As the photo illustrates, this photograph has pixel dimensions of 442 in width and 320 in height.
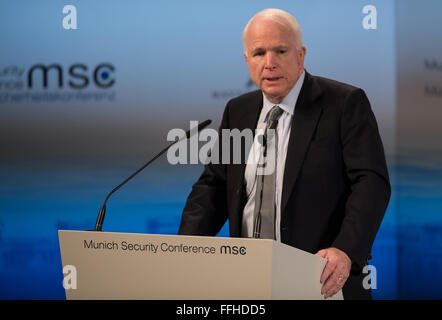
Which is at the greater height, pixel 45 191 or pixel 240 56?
pixel 240 56

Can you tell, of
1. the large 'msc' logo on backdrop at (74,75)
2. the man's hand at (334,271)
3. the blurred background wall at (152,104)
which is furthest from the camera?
the large 'msc' logo on backdrop at (74,75)

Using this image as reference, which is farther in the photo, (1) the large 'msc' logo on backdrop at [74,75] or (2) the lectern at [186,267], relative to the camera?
(1) the large 'msc' logo on backdrop at [74,75]

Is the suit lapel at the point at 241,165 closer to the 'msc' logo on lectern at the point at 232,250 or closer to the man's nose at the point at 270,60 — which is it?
the man's nose at the point at 270,60

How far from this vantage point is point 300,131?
223cm

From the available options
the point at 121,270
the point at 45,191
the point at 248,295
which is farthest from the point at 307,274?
the point at 45,191

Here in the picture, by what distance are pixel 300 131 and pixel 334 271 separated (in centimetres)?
64

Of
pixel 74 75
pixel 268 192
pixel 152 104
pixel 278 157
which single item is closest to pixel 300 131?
pixel 278 157

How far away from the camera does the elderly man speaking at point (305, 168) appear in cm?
209

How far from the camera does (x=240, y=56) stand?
13.3 ft

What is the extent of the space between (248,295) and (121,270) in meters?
0.40

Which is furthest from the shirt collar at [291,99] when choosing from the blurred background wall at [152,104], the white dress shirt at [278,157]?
the blurred background wall at [152,104]

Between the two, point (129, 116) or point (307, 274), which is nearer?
point (307, 274)

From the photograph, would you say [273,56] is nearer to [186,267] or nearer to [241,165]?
[241,165]
